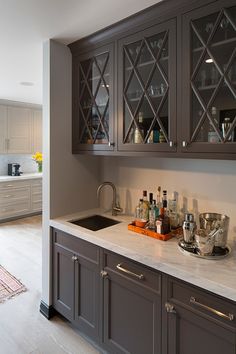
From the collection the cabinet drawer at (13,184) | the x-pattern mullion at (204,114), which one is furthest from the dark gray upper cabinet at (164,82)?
the cabinet drawer at (13,184)

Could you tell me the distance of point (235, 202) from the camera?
1.73m

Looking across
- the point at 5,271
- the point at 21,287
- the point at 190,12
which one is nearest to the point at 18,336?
the point at 21,287

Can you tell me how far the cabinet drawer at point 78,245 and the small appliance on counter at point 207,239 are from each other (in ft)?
2.07

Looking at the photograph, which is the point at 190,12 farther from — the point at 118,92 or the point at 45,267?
the point at 45,267

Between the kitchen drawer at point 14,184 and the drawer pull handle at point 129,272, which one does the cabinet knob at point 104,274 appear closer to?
the drawer pull handle at point 129,272

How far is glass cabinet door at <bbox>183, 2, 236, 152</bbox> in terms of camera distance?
1385mm

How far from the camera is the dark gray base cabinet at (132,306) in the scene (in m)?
1.25

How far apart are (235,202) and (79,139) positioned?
1.39 m

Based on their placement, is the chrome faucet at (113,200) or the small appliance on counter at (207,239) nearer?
the small appliance on counter at (207,239)

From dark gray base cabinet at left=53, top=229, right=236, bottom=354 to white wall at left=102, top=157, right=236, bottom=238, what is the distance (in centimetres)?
66

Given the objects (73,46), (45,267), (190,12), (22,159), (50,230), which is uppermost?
(73,46)

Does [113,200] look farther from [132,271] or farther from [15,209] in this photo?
[15,209]

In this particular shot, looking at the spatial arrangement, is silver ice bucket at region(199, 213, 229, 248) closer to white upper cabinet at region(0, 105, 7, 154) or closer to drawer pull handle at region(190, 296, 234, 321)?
drawer pull handle at region(190, 296, 234, 321)

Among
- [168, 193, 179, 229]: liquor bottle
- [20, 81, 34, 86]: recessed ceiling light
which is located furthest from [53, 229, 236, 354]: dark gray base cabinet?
[20, 81, 34, 86]: recessed ceiling light
